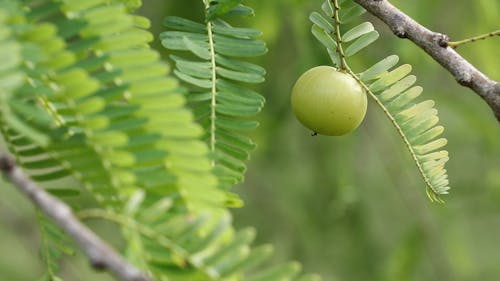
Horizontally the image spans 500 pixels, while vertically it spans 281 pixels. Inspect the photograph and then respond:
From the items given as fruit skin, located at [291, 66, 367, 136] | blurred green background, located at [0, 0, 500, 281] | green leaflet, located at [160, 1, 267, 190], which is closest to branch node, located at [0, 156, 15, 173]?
green leaflet, located at [160, 1, 267, 190]

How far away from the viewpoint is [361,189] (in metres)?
3.34

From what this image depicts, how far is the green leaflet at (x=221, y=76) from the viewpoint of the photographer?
1.21 metres

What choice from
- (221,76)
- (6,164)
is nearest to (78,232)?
(6,164)

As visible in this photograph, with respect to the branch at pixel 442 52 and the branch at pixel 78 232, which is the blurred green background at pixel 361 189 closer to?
the branch at pixel 442 52

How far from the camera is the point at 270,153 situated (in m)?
3.22

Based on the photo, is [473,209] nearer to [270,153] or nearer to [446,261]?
[446,261]

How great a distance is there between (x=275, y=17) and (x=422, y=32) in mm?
1257

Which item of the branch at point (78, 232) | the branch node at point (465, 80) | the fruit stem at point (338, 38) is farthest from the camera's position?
the fruit stem at point (338, 38)

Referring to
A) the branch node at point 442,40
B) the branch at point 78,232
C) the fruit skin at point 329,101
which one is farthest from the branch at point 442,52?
the branch at point 78,232

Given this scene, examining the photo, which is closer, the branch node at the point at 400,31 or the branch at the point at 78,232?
the branch at the point at 78,232

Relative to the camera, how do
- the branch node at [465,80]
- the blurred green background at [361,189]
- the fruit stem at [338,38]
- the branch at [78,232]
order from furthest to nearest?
the blurred green background at [361,189] < the fruit stem at [338,38] < the branch node at [465,80] < the branch at [78,232]

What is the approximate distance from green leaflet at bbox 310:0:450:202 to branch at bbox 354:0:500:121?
0.04 meters

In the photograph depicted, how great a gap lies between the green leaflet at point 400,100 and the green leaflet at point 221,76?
4.3 inches

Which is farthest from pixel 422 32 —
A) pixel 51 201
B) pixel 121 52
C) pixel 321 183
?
pixel 321 183
